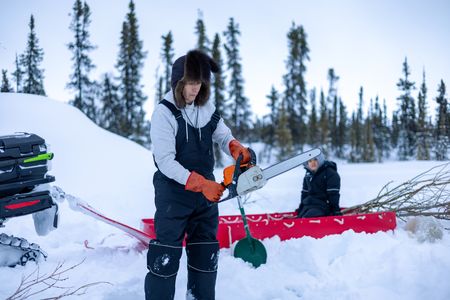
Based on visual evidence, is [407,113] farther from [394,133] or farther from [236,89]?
[236,89]

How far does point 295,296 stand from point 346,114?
44943mm

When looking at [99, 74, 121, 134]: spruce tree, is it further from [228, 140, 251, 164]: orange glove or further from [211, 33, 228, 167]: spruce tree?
[228, 140, 251, 164]: orange glove

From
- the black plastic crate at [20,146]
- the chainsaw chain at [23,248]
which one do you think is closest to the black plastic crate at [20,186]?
the black plastic crate at [20,146]

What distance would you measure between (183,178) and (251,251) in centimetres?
163

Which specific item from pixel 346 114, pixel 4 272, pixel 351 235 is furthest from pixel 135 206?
pixel 346 114

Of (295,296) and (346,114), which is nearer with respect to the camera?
(295,296)

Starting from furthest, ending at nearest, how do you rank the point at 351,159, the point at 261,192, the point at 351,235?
the point at 351,159 < the point at 261,192 < the point at 351,235

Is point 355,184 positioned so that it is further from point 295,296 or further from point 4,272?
point 4,272

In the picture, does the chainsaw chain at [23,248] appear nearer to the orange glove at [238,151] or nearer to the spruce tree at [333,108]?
the orange glove at [238,151]

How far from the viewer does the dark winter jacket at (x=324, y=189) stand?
4.78 meters

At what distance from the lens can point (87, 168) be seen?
712cm

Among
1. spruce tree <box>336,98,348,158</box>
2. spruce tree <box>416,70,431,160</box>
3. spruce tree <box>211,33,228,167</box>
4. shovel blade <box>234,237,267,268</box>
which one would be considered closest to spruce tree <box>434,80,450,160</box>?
spruce tree <box>416,70,431,160</box>

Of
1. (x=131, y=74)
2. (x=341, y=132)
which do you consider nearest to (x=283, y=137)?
(x=131, y=74)

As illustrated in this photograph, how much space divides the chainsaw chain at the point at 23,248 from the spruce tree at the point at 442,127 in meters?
22.5
